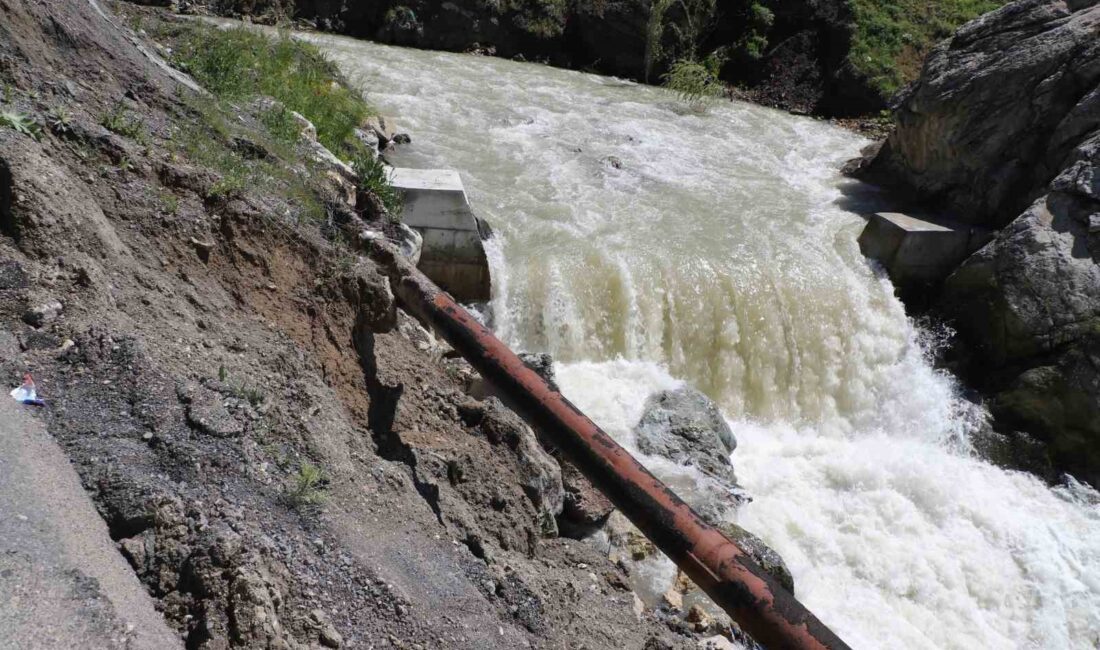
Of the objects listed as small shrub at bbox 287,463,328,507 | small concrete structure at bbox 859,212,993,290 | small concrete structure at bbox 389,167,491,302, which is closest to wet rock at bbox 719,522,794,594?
small shrub at bbox 287,463,328,507

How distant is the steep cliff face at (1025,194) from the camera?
9.16 m

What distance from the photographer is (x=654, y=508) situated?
8.60 feet

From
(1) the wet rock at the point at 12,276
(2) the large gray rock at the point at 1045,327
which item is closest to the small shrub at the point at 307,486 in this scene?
(1) the wet rock at the point at 12,276

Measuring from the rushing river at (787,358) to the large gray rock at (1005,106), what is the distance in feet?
4.73

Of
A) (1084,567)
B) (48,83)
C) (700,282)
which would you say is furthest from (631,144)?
(48,83)

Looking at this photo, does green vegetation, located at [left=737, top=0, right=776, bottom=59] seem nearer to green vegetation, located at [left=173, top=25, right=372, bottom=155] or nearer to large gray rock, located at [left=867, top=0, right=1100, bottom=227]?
large gray rock, located at [left=867, top=0, right=1100, bottom=227]

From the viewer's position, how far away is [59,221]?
3158 mm

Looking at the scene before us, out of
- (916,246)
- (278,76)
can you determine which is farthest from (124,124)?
(916,246)

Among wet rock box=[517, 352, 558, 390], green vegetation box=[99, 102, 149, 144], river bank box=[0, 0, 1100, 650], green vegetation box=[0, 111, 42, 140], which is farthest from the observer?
wet rock box=[517, 352, 558, 390]

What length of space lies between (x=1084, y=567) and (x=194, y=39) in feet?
31.1

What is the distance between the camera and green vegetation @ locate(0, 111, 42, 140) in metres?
3.42

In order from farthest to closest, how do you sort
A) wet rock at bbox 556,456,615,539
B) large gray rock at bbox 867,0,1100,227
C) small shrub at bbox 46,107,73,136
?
large gray rock at bbox 867,0,1100,227, wet rock at bbox 556,456,615,539, small shrub at bbox 46,107,73,136

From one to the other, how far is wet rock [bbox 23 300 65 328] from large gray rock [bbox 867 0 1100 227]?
11067 millimetres

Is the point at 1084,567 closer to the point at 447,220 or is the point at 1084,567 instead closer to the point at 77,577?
the point at 447,220
